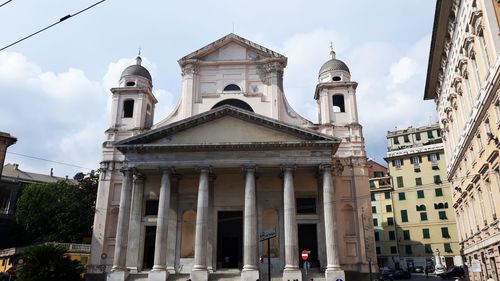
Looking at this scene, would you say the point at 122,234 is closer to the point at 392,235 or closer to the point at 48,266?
the point at 48,266

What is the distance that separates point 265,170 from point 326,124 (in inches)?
288

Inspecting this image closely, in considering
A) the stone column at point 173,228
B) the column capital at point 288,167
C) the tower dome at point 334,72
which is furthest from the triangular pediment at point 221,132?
the tower dome at point 334,72

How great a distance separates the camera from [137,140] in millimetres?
27219

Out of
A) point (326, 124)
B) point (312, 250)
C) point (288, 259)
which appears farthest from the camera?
point (326, 124)

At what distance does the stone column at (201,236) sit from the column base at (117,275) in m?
4.23

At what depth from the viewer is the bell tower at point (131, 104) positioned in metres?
32.8

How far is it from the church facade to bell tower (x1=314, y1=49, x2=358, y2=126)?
9 centimetres

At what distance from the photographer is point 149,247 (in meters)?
28.3

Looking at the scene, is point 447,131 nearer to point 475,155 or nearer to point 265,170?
point 475,155

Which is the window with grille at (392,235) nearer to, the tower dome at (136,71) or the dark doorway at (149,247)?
the dark doorway at (149,247)

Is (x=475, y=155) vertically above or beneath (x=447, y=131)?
beneath

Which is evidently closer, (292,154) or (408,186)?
(292,154)

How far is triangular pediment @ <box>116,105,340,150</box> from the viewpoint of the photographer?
26.6 m

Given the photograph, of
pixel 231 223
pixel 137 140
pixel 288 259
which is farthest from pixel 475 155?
pixel 137 140
